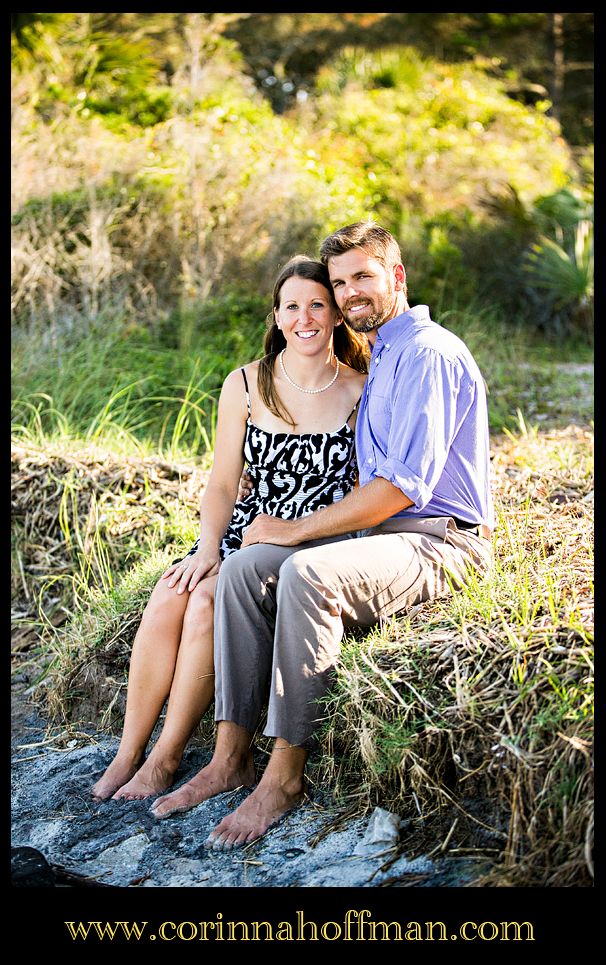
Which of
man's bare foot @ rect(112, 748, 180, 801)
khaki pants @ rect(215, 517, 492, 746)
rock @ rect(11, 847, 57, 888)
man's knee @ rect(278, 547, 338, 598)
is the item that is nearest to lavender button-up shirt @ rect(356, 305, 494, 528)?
khaki pants @ rect(215, 517, 492, 746)

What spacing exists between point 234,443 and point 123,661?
102cm

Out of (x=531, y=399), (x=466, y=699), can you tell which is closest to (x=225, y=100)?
(x=531, y=399)

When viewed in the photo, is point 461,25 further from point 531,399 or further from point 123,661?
point 123,661

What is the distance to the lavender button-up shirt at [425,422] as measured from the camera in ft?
10.1

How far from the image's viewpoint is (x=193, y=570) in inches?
130

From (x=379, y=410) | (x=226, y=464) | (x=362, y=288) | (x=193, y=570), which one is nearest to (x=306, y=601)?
(x=193, y=570)

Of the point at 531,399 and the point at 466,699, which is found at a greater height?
the point at 531,399

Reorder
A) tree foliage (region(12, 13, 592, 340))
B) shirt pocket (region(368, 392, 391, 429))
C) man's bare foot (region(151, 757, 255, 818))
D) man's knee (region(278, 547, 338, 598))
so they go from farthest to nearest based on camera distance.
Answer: tree foliage (region(12, 13, 592, 340)), shirt pocket (region(368, 392, 391, 429)), man's bare foot (region(151, 757, 255, 818)), man's knee (region(278, 547, 338, 598))

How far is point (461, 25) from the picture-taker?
1550 cm

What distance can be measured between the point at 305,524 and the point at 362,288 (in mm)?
816

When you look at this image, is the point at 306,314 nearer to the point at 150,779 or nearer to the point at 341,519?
the point at 341,519

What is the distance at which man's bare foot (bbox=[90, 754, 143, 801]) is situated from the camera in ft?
10.5

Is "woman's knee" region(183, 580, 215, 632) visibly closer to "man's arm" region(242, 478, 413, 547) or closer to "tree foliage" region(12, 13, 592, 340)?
"man's arm" region(242, 478, 413, 547)

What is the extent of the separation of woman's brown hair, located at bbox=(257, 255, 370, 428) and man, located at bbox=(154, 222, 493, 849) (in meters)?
0.08
